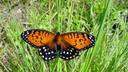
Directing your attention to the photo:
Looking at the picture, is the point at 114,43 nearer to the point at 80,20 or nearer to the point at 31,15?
the point at 80,20

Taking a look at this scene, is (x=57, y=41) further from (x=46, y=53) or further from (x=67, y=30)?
(x=67, y=30)

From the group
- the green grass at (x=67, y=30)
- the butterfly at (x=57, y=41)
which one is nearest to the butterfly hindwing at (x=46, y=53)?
the butterfly at (x=57, y=41)

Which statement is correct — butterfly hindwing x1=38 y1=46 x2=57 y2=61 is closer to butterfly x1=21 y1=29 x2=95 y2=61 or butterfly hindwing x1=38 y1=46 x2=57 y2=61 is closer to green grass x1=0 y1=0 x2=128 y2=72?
butterfly x1=21 y1=29 x2=95 y2=61

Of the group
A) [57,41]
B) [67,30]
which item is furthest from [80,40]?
[67,30]

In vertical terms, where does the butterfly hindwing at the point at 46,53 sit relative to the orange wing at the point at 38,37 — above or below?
below

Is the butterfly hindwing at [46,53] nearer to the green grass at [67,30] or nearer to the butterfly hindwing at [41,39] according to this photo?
the butterfly hindwing at [41,39]

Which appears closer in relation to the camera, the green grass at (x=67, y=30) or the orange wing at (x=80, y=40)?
the orange wing at (x=80, y=40)
